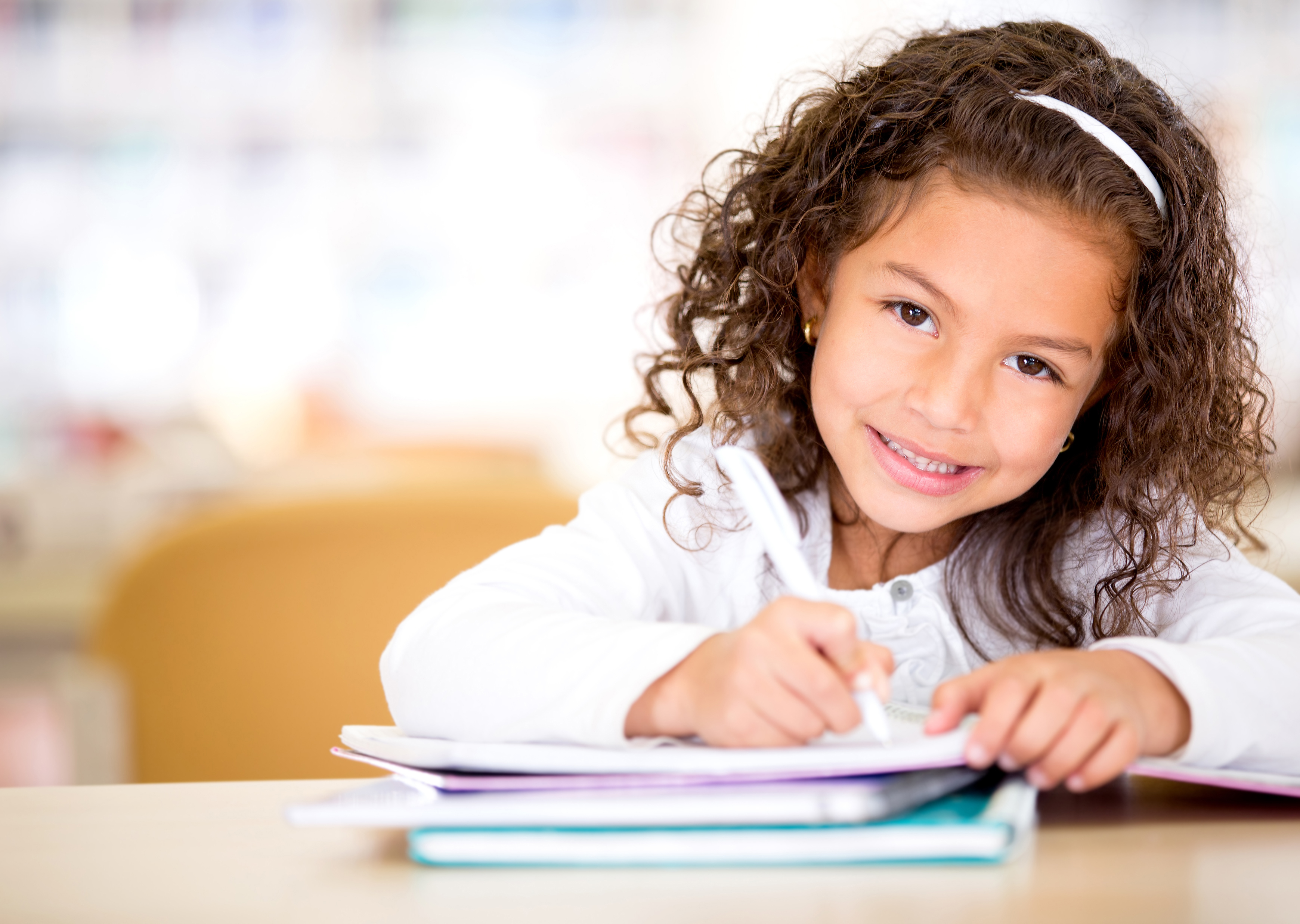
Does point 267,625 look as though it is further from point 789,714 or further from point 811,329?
point 789,714

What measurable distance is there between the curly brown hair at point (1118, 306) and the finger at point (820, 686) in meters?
0.32

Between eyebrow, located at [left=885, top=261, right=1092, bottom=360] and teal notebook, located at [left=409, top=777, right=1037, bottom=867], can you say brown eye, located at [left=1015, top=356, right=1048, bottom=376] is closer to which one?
eyebrow, located at [left=885, top=261, right=1092, bottom=360]

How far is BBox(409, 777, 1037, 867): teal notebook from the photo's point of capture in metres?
0.42

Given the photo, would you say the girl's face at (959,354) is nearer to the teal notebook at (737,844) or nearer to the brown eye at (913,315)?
the brown eye at (913,315)

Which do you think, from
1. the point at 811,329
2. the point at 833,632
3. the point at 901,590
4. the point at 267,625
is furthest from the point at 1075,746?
the point at 267,625

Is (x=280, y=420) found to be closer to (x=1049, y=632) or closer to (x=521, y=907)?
(x=1049, y=632)

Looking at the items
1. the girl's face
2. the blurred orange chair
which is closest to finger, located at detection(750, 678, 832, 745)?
the girl's face

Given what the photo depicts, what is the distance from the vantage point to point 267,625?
1.10 m

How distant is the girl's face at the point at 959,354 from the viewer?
29.8 inches

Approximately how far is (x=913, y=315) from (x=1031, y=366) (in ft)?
0.26

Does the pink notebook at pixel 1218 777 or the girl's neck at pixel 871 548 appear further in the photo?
the girl's neck at pixel 871 548

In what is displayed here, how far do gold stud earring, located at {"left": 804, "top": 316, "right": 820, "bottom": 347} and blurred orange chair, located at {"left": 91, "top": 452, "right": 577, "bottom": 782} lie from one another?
38cm

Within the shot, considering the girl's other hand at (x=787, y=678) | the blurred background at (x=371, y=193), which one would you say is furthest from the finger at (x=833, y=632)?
the blurred background at (x=371, y=193)

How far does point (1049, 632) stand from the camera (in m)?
0.86
